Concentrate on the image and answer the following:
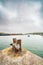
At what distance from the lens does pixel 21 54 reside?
1.82 m

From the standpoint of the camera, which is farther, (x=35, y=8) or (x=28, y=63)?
(x=35, y=8)

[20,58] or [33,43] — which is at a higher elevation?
[33,43]

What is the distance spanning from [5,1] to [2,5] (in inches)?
3.0

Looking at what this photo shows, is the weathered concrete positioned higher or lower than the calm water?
lower

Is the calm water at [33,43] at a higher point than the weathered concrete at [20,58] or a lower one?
higher

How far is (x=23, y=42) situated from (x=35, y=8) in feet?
1.74

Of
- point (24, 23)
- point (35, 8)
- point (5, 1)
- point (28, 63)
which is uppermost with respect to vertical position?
point (5, 1)

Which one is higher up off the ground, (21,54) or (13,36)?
(13,36)

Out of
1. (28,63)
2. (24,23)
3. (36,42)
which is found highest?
(24,23)

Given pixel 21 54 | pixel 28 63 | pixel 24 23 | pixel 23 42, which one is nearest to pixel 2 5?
pixel 24 23

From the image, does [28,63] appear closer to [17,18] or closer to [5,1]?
[17,18]

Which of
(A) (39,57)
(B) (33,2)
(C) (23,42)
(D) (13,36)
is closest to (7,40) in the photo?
(D) (13,36)

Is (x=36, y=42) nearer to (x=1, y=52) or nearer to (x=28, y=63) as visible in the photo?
(x=28, y=63)

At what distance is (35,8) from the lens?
188 cm
